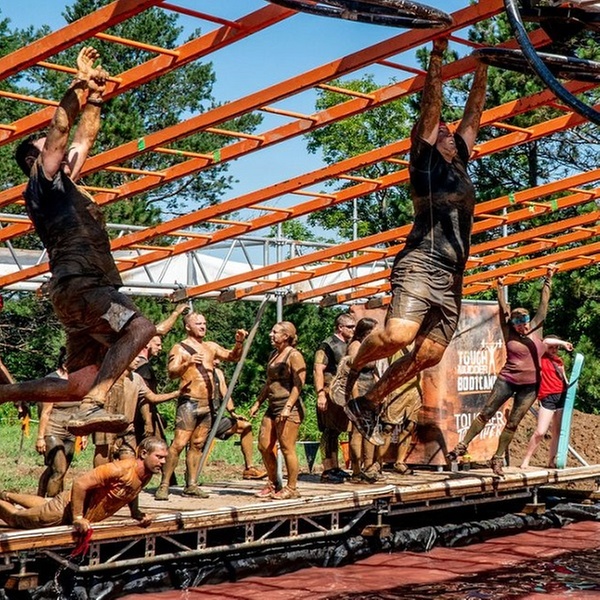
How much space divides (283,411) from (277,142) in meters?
2.95

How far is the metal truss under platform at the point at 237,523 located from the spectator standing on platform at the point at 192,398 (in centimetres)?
37

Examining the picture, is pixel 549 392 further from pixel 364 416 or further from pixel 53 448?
pixel 364 416

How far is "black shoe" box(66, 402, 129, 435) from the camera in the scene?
6.71m

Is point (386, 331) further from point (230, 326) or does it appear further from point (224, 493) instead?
point (230, 326)

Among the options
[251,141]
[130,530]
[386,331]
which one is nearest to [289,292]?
[251,141]

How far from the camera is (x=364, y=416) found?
866 cm

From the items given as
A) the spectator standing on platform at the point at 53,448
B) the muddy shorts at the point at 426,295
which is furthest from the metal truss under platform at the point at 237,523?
the muddy shorts at the point at 426,295

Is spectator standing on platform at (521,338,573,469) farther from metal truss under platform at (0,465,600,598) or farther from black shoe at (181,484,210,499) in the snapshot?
black shoe at (181,484,210,499)

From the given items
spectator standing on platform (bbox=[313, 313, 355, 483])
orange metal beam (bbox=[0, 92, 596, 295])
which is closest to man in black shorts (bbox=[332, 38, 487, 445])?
orange metal beam (bbox=[0, 92, 596, 295])

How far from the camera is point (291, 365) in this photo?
1250 cm

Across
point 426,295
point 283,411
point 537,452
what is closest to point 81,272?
point 426,295

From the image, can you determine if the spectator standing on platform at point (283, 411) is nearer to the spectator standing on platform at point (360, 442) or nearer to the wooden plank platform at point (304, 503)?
the wooden plank platform at point (304, 503)

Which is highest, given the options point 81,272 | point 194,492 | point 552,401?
point 81,272

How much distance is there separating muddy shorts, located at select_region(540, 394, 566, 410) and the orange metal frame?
1.86 metres
